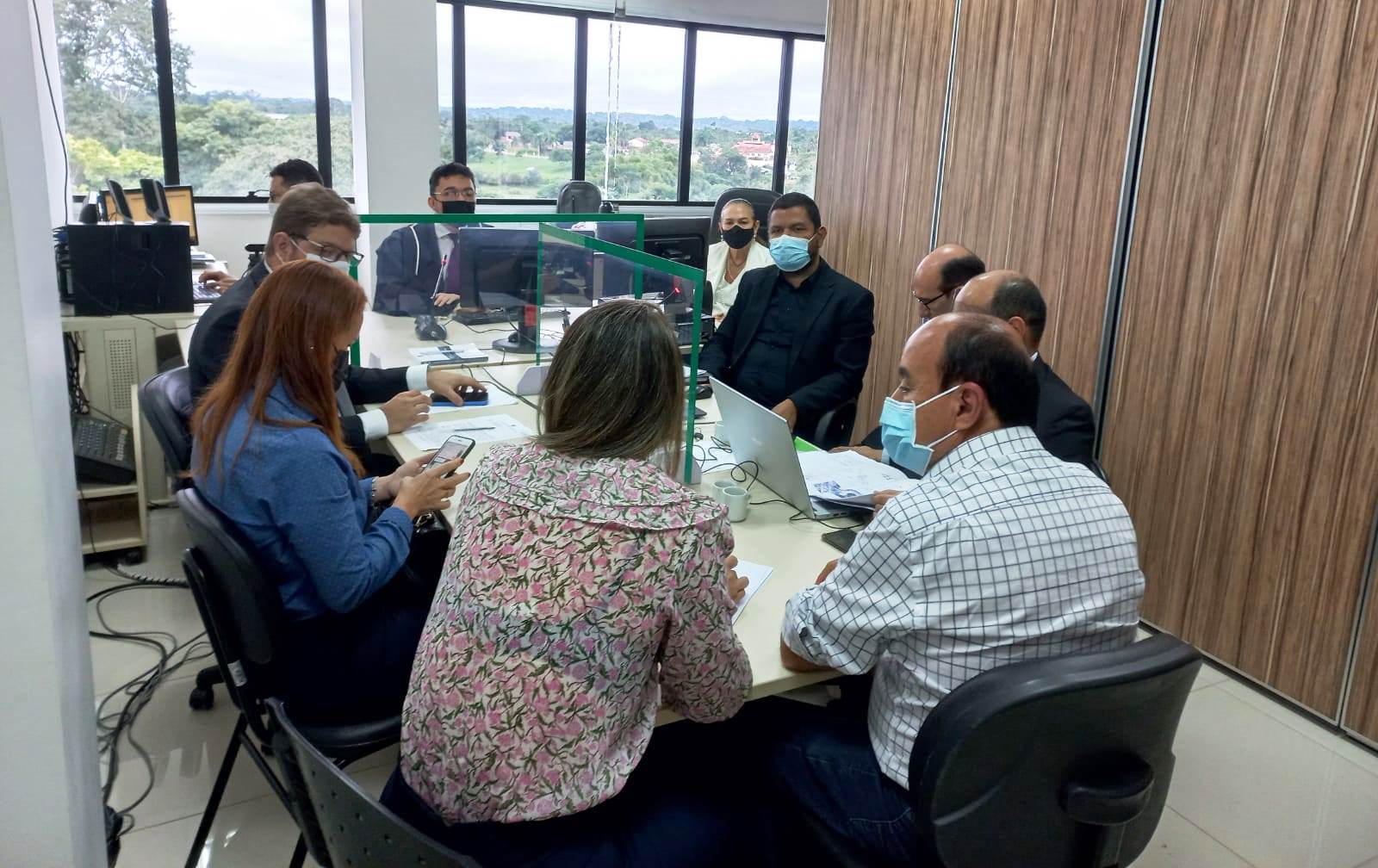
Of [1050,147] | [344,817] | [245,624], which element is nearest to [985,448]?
[344,817]

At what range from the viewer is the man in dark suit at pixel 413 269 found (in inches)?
125

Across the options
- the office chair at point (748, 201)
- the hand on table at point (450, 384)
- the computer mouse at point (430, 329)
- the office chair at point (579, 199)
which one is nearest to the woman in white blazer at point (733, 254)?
the office chair at point (748, 201)

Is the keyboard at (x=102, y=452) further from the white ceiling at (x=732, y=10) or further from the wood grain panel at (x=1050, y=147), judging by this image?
the white ceiling at (x=732, y=10)

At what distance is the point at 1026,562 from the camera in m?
1.37

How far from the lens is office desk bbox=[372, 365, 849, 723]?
1.56 m

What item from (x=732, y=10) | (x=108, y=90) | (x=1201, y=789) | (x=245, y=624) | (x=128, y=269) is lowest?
(x=1201, y=789)

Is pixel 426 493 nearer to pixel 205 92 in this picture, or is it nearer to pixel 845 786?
pixel 845 786

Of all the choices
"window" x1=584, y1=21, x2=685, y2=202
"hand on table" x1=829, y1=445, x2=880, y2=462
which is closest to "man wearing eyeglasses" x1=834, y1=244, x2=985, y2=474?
"hand on table" x1=829, y1=445, x2=880, y2=462

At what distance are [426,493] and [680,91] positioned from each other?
286 inches

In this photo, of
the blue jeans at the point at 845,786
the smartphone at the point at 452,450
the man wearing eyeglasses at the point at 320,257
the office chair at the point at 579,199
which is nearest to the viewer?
the blue jeans at the point at 845,786

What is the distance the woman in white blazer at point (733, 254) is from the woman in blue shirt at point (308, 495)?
113 inches

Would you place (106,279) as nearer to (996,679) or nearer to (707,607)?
(707,607)

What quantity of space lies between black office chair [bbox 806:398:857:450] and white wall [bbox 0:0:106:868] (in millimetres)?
2217

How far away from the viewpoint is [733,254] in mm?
4816
